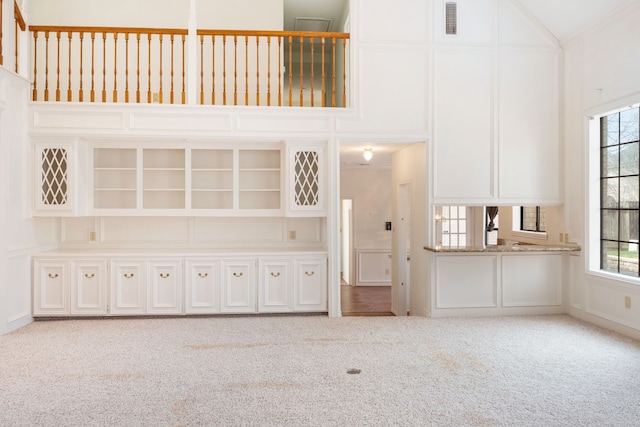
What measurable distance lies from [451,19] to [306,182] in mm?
2807

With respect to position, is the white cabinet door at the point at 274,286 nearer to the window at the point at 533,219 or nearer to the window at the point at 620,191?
the window at the point at 620,191

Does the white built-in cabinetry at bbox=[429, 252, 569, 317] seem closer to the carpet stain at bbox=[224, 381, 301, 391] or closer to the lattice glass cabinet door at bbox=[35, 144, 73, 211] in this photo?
the carpet stain at bbox=[224, 381, 301, 391]

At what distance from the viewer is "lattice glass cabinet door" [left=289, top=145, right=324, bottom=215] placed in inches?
224

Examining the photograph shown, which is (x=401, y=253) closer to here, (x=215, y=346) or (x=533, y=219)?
(x=533, y=219)

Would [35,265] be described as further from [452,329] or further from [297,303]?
[452,329]

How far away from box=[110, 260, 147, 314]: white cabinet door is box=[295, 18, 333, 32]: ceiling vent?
17.5ft

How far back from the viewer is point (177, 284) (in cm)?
555

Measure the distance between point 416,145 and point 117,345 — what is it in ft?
14.0

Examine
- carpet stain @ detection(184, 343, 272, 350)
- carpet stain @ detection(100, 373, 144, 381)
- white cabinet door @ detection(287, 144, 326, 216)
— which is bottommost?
carpet stain @ detection(100, 373, 144, 381)

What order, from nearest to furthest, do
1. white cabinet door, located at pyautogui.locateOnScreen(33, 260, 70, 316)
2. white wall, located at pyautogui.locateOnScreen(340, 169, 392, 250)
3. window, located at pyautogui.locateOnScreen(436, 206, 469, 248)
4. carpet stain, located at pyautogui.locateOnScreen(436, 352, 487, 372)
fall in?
carpet stain, located at pyautogui.locateOnScreen(436, 352, 487, 372), white cabinet door, located at pyautogui.locateOnScreen(33, 260, 70, 316), window, located at pyautogui.locateOnScreen(436, 206, 469, 248), white wall, located at pyautogui.locateOnScreen(340, 169, 392, 250)

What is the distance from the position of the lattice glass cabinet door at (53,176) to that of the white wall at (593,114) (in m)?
6.27

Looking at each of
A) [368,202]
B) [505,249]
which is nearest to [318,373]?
[505,249]

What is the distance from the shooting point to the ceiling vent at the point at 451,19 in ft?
18.8

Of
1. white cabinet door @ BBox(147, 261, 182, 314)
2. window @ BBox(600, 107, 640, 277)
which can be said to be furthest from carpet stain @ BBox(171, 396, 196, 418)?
window @ BBox(600, 107, 640, 277)
